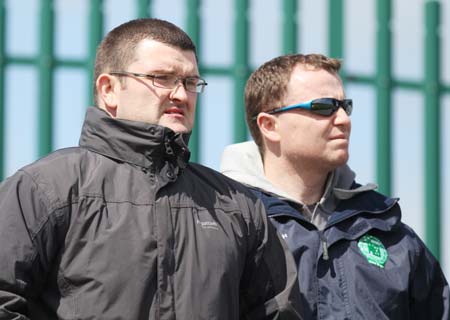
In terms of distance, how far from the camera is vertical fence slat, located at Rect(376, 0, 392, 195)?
664 cm

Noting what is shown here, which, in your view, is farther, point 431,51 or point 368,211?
point 431,51

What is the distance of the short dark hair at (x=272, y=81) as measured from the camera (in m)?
3.72

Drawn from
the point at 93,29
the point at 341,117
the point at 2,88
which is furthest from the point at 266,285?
the point at 93,29

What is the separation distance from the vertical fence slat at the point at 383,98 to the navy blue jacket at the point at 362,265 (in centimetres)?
295

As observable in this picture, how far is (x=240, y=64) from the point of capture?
6.36m

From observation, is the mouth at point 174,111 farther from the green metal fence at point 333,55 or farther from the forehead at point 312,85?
the green metal fence at point 333,55

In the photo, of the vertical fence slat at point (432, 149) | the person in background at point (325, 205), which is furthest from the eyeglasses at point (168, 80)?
the vertical fence slat at point (432, 149)

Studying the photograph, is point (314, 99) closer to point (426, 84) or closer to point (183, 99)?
point (183, 99)

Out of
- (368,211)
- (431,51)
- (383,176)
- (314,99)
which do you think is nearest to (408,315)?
(368,211)

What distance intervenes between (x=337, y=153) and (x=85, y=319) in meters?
1.18

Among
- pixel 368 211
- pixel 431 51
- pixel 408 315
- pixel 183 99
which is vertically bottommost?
pixel 408 315

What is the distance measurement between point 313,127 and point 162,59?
77cm

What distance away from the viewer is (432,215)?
6.83 m

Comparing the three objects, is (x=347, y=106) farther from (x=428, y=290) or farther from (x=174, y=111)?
(x=174, y=111)
